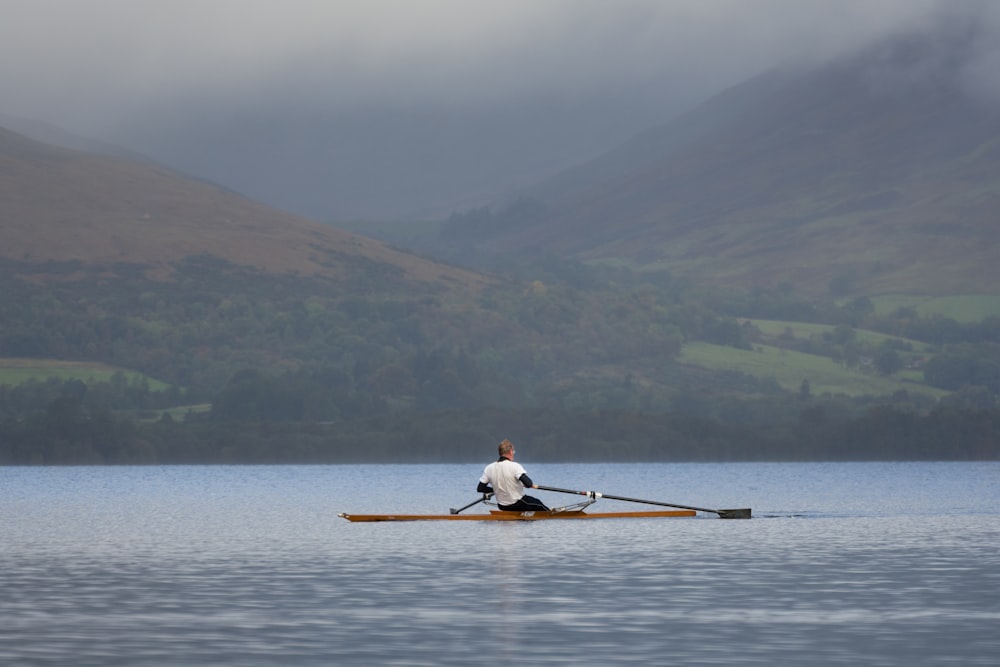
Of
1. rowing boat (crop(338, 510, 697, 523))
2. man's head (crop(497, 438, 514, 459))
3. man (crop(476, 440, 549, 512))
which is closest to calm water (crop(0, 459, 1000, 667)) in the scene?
rowing boat (crop(338, 510, 697, 523))

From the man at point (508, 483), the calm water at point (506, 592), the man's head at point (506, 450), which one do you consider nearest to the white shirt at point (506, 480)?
the man at point (508, 483)

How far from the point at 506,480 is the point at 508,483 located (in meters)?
0.15

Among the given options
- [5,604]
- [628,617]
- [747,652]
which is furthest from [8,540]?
[747,652]

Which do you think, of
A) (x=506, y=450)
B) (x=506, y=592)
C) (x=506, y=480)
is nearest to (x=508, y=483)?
(x=506, y=480)

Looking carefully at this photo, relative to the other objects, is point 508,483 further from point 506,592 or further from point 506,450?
point 506,592

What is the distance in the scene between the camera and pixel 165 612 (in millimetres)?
29125

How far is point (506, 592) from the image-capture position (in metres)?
32.0

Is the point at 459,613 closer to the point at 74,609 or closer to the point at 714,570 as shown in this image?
the point at 74,609

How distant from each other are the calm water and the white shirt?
114 centimetres

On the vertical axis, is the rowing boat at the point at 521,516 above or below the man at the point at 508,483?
below

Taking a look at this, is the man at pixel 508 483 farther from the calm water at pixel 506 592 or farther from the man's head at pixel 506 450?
the calm water at pixel 506 592

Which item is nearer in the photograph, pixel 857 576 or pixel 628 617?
pixel 628 617

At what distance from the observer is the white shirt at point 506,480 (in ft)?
164

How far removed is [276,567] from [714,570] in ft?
33.1
